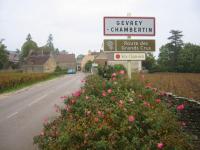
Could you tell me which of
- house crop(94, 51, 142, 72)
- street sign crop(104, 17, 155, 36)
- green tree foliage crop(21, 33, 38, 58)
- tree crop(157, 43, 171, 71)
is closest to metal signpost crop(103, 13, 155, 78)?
street sign crop(104, 17, 155, 36)

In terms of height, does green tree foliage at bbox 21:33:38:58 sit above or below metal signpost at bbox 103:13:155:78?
above

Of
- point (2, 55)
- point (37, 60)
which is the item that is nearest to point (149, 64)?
point (2, 55)

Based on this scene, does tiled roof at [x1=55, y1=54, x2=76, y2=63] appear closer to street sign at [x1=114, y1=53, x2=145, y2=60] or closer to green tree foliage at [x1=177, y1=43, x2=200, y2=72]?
green tree foliage at [x1=177, y1=43, x2=200, y2=72]

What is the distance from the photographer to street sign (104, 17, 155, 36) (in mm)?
7703

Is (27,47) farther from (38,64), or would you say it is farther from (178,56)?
(178,56)

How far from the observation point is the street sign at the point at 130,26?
7703 millimetres

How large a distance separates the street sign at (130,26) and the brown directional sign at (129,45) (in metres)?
0.21

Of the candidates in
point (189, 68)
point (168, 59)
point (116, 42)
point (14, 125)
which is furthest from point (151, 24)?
point (168, 59)

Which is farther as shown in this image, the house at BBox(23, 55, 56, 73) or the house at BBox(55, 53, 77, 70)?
the house at BBox(55, 53, 77, 70)

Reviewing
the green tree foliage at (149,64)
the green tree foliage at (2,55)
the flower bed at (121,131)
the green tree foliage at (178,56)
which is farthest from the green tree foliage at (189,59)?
the flower bed at (121,131)

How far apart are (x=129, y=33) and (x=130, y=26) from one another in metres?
0.18

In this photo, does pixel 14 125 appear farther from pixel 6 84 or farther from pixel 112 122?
pixel 6 84

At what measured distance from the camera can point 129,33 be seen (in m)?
7.77

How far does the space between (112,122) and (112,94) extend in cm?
171
